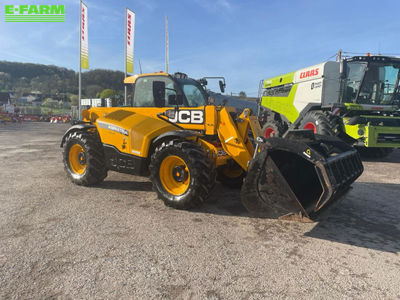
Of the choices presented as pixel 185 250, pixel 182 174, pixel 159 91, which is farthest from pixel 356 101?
pixel 185 250

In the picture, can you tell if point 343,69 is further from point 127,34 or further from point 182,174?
point 127,34

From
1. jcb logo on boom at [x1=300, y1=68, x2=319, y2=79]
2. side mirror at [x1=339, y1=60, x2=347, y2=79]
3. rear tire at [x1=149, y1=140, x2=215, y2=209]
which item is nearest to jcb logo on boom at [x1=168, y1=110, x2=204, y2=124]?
rear tire at [x1=149, y1=140, x2=215, y2=209]

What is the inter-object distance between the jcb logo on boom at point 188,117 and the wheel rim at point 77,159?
6.85 ft

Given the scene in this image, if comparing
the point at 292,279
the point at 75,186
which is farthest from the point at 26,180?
the point at 292,279

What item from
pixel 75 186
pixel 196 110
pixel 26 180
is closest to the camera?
pixel 196 110

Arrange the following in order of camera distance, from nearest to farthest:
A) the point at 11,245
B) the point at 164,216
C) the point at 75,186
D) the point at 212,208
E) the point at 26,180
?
the point at 11,245 → the point at 164,216 → the point at 212,208 → the point at 75,186 → the point at 26,180

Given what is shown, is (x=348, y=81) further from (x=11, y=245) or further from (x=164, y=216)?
(x=11, y=245)

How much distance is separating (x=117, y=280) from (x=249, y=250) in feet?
4.43

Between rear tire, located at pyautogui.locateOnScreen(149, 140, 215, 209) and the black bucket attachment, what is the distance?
0.62m

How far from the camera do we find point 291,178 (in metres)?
3.55

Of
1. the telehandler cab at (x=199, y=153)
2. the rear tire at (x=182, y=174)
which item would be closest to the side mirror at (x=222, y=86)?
the telehandler cab at (x=199, y=153)

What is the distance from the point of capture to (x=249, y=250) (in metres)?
2.86

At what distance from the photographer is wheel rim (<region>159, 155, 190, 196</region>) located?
13.1ft

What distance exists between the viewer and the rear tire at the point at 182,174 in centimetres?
366
